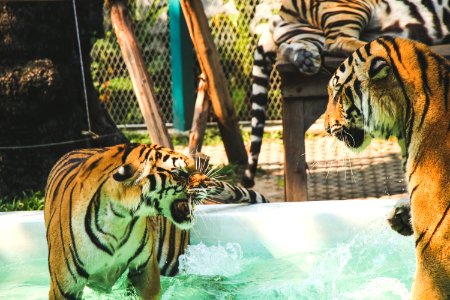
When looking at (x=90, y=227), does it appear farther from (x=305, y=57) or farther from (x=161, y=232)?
(x=305, y=57)

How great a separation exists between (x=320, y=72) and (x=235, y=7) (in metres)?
3.19

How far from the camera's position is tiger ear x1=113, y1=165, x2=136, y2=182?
116 inches

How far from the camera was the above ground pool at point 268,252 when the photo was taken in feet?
12.7

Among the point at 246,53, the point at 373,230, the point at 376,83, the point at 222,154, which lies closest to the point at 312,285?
the point at 373,230

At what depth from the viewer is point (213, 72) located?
6.07 m

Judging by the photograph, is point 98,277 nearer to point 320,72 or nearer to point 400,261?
point 400,261

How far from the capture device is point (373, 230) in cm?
404

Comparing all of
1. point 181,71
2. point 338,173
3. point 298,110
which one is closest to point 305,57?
point 298,110

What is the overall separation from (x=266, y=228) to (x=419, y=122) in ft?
5.33

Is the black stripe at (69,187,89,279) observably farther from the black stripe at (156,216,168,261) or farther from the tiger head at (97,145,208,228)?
the black stripe at (156,216,168,261)

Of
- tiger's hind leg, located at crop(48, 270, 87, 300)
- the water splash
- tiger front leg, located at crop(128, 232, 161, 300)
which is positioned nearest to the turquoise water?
the water splash

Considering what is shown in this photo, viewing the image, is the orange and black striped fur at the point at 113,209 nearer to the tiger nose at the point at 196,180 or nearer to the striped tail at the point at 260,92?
the tiger nose at the point at 196,180

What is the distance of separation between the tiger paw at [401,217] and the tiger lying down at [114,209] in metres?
0.66

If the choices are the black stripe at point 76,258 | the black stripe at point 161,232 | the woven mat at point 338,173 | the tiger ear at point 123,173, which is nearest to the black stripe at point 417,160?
the tiger ear at point 123,173
